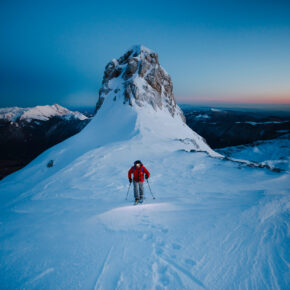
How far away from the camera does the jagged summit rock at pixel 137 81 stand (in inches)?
1417

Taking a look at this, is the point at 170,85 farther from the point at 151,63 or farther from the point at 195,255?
the point at 195,255

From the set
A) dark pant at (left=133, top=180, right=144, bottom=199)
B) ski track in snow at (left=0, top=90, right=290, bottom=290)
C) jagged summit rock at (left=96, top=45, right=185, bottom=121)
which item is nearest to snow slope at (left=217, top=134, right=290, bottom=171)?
jagged summit rock at (left=96, top=45, right=185, bottom=121)

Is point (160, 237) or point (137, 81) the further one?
point (137, 81)

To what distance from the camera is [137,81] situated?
38375 mm

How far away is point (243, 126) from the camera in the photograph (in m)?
133

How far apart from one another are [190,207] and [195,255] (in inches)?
107

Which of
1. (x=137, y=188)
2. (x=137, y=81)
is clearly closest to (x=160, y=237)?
(x=137, y=188)

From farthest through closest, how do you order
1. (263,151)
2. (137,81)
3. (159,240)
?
(263,151)
(137,81)
(159,240)

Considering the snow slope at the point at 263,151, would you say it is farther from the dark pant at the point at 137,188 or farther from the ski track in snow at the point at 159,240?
the dark pant at the point at 137,188

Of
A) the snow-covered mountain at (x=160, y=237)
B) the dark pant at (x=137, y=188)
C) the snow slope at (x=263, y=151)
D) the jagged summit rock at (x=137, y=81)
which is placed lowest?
the snow slope at (x=263, y=151)

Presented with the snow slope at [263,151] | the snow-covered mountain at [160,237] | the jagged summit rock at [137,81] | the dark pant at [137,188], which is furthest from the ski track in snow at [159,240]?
the snow slope at [263,151]

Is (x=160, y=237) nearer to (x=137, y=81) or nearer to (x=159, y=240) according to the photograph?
(x=159, y=240)

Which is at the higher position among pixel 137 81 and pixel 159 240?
pixel 137 81

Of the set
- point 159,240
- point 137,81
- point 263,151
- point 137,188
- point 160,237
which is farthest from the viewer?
point 263,151
